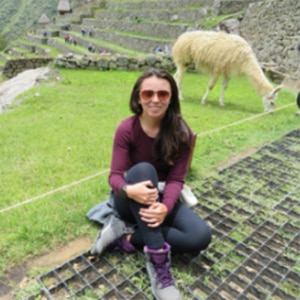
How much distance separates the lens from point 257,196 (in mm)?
3162

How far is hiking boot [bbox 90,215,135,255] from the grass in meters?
0.32

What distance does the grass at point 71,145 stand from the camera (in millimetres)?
2580

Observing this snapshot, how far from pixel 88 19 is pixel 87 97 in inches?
931

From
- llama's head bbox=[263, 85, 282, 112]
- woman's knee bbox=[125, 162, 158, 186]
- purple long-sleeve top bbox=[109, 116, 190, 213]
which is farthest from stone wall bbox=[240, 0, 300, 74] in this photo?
woman's knee bbox=[125, 162, 158, 186]

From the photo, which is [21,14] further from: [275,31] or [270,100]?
[270,100]

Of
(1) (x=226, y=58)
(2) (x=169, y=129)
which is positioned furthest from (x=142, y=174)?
(1) (x=226, y=58)

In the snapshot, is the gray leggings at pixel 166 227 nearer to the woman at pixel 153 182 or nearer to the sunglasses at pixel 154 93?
the woman at pixel 153 182

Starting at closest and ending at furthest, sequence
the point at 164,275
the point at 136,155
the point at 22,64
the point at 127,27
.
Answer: the point at 164,275 → the point at 136,155 → the point at 22,64 → the point at 127,27

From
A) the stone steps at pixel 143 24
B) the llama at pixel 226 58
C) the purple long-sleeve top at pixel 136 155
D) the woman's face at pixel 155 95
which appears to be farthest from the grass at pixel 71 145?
the stone steps at pixel 143 24

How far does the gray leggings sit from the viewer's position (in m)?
2.01

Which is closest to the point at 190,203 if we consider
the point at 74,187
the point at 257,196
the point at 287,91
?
the point at 257,196

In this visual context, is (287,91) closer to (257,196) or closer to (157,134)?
(257,196)

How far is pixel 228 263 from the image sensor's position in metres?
2.26

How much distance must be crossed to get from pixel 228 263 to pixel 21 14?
86419 mm
